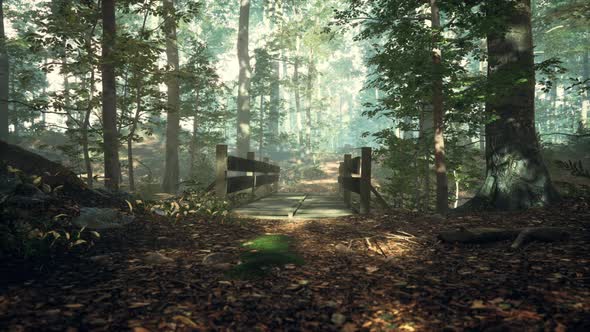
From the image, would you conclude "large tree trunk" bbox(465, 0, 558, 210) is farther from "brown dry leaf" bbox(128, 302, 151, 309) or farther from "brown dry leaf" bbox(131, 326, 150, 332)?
"brown dry leaf" bbox(131, 326, 150, 332)

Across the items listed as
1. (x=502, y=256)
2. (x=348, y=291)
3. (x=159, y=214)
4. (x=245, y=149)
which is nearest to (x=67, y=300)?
(x=348, y=291)

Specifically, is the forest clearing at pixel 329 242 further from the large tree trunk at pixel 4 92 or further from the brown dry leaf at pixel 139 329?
the large tree trunk at pixel 4 92

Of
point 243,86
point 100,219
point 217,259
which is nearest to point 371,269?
point 217,259

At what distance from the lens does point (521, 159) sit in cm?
720

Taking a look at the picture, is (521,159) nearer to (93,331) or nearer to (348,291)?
(348,291)

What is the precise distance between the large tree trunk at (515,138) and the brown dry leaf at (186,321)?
638 centimetres

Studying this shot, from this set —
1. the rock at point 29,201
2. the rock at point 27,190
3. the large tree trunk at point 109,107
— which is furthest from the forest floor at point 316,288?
the large tree trunk at point 109,107

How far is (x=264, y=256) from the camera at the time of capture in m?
4.11

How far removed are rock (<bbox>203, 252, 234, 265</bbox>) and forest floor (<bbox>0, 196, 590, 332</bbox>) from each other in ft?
0.17

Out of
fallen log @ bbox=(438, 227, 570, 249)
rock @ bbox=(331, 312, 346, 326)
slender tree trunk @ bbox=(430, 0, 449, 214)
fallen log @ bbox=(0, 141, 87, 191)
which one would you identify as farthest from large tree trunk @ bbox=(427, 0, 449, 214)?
fallen log @ bbox=(0, 141, 87, 191)

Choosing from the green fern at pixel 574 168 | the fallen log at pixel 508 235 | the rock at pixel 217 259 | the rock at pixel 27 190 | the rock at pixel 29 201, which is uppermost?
the green fern at pixel 574 168

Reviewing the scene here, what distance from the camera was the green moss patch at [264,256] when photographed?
3650 mm

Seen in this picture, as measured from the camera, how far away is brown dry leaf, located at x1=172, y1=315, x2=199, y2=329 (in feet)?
8.39

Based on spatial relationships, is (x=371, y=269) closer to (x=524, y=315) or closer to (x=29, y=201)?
(x=524, y=315)
